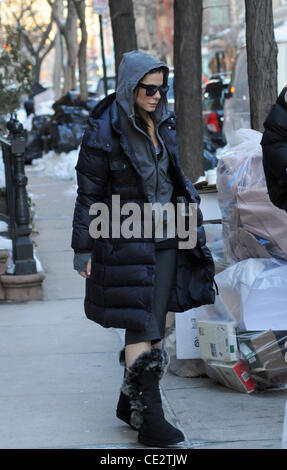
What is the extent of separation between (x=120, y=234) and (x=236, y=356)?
112 cm

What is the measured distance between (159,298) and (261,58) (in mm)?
3857

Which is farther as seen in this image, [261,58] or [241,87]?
[241,87]

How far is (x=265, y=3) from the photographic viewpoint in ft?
26.0

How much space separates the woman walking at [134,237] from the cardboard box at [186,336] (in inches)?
38.8

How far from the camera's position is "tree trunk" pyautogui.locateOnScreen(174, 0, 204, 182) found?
33.1 ft

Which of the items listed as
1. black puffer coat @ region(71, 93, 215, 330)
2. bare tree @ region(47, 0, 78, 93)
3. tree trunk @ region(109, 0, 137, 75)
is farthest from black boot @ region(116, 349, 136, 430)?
bare tree @ region(47, 0, 78, 93)

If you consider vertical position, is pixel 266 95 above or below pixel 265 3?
below

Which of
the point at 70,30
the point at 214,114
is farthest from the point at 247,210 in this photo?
the point at 70,30

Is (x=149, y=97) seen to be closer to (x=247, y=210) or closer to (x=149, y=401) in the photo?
(x=247, y=210)

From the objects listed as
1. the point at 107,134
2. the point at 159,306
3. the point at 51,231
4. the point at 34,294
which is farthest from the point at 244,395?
the point at 51,231

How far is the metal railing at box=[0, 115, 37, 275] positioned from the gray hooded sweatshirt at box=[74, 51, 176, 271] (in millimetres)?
3517

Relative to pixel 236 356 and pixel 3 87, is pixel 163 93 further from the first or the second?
pixel 3 87

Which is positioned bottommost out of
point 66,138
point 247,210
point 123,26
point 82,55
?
point 66,138

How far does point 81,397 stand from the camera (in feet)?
17.6
